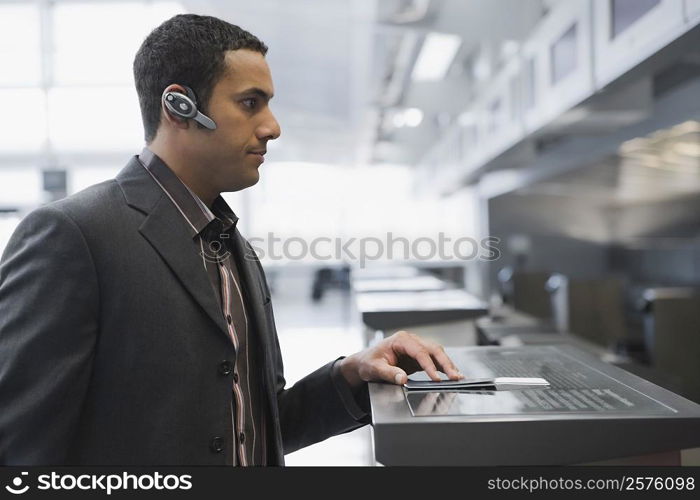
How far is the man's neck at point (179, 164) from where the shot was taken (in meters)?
1.05

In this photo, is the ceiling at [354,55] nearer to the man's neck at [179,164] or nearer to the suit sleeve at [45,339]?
the man's neck at [179,164]

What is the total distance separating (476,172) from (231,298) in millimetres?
4309

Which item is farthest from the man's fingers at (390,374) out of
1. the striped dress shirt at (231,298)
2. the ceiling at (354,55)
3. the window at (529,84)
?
the window at (529,84)

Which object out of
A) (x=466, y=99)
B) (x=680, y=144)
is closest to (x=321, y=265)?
(x=466, y=99)

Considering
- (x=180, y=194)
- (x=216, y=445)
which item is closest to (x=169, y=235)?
(x=180, y=194)

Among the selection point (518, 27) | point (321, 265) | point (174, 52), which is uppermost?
point (518, 27)

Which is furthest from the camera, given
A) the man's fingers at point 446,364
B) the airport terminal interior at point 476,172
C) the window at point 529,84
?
the window at point 529,84

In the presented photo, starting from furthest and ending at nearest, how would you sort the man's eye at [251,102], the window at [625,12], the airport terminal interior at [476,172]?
the window at [625,12]
the man's eye at [251,102]
the airport terminal interior at [476,172]

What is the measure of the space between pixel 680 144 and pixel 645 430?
3.36 m

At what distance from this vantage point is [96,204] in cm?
93

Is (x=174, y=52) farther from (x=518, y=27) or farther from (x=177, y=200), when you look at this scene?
(x=518, y=27)

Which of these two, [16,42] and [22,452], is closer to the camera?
[22,452]

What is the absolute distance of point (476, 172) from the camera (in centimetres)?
518

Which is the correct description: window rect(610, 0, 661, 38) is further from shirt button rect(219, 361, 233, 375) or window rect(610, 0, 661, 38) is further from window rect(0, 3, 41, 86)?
window rect(0, 3, 41, 86)
